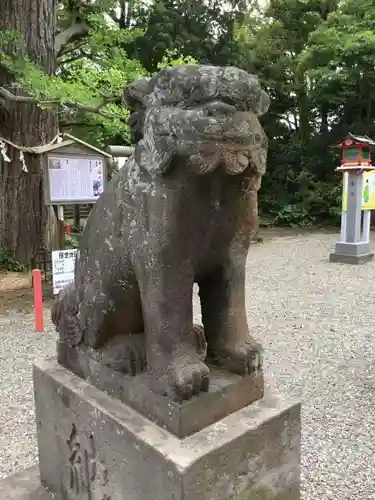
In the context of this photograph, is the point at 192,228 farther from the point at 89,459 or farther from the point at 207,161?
the point at 89,459

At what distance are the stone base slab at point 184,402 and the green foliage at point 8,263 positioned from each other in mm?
4117

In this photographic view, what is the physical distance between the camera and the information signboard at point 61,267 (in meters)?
4.13

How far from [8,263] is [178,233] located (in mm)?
4630

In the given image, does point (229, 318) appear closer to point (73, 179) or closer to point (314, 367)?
point (314, 367)

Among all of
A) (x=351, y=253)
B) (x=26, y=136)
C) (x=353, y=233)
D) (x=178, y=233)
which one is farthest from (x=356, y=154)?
(x=178, y=233)

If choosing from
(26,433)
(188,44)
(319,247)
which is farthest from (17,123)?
(188,44)

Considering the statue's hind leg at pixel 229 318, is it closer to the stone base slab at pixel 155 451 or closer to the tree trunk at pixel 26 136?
the stone base slab at pixel 155 451

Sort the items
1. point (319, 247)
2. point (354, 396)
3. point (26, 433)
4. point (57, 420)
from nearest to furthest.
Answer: point (57, 420), point (26, 433), point (354, 396), point (319, 247)

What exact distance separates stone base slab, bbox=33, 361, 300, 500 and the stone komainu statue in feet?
0.42

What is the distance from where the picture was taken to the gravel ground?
2291mm

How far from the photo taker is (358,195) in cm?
762

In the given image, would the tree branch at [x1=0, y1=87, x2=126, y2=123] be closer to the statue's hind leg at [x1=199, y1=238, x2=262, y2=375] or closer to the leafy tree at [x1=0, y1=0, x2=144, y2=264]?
the leafy tree at [x1=0, y1=0, x2=144, y2=264]

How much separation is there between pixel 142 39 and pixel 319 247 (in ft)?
19.3

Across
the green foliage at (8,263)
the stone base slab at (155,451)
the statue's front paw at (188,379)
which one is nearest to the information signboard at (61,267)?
the green foliage at (8,263)
